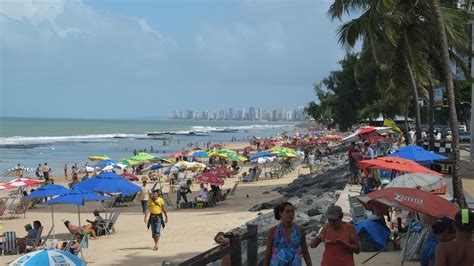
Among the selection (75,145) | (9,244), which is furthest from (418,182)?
(75,145)

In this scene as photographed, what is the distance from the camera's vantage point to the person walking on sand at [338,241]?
17.8 ft

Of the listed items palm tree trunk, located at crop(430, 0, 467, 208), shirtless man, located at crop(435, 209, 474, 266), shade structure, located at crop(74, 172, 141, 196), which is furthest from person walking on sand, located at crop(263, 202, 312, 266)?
shade structure, located at crop(74, 172, 141, 196)

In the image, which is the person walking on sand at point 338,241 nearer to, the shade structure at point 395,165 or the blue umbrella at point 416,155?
the shade structure at point 395,165

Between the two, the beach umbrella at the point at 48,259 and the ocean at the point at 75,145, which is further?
the ocean at the point at 75,145

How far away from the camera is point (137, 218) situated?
1850cm

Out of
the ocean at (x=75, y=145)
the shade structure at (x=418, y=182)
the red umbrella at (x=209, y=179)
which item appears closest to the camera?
the shade structure at (x=418, y=182)

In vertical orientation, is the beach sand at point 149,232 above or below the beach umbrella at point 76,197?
below

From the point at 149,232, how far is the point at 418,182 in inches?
342

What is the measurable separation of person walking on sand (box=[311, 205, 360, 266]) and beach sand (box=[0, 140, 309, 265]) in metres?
6.29

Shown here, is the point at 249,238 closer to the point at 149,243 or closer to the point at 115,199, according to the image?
the point at 149,243

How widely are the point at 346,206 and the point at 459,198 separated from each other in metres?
2.91

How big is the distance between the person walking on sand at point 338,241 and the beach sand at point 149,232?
6288 millimetres

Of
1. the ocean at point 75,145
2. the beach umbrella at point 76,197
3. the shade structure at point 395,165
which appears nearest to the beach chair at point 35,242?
the beach umbrella at point 76,197

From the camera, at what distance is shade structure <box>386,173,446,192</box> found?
8531 mm
